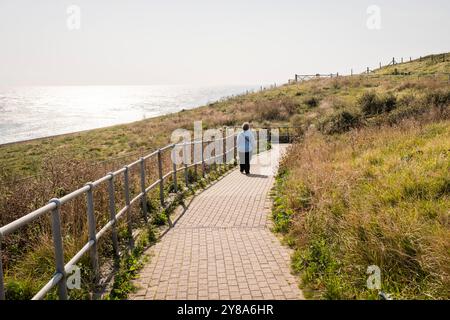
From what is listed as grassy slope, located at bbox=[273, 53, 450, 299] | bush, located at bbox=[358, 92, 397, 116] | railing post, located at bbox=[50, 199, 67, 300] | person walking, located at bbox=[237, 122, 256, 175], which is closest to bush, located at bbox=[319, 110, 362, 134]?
bush, located at bbox=[358, 92, 397, 116]

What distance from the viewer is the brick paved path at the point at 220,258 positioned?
4.84 metres

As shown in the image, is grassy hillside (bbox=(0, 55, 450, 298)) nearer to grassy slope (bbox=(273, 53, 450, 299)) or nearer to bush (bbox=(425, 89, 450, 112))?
grassy slope (bbox=(273, 53, 450, 299))

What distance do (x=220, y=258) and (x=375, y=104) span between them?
67.7 feet

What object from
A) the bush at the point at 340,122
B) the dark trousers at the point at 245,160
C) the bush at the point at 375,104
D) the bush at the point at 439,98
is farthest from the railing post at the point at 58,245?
the bush at the point at 375,104

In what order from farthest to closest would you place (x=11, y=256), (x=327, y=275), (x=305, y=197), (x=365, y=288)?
(x=305, y=197) < (x=11, y=256) < (x=327, y=275) < (x=365, y=288)

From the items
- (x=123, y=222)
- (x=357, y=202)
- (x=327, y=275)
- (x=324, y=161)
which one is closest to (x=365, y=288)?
(x=327, y=275)

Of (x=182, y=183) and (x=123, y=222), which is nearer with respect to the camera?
(x=123, y=222)

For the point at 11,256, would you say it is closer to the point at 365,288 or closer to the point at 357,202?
the point at 365,288

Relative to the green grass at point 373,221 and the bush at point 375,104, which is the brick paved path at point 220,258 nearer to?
the green grass at point 373,221

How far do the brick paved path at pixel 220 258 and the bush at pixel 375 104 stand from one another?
1621 cm

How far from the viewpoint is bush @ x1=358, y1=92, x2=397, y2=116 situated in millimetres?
23320
